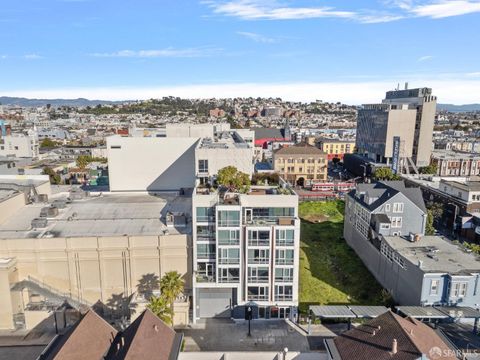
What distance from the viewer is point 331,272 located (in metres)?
51.7

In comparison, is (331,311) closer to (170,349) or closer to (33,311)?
(170,349)

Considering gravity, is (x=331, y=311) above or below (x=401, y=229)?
below

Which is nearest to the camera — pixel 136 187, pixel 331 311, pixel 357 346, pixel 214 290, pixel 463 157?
pixel 357 346

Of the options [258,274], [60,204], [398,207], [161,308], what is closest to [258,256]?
[258,274]

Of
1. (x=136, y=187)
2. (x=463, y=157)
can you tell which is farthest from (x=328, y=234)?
(x=463, y=157)

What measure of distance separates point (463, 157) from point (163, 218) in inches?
3958

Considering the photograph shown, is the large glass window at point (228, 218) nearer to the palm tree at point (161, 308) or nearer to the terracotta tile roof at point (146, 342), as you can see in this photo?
the palm tree at point (161, 308)

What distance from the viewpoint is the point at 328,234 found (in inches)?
2611

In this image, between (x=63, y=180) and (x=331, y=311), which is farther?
(x=63, y=180)

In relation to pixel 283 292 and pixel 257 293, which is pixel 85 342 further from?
pixel 283 292

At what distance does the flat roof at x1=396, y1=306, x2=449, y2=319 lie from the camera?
33.9m

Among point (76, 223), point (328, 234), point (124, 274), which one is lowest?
point (328, 234)

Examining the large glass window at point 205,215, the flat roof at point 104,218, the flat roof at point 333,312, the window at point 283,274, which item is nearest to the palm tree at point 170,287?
the large glass window at point 205,215

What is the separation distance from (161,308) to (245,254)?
34.4 feet
